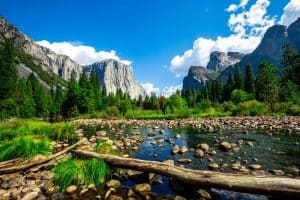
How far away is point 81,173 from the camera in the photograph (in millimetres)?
7160

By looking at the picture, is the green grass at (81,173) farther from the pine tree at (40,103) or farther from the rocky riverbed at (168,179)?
the pine tree at (40,103)

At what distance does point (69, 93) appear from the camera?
62.1 m

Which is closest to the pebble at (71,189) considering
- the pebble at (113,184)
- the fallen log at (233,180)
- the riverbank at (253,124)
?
the pebble at (113,184)

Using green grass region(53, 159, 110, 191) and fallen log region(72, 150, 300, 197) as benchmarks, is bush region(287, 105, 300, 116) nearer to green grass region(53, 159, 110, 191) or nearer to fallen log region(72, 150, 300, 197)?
fallen log region(72, 150, 300, 197)

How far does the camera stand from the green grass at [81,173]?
7009 mm

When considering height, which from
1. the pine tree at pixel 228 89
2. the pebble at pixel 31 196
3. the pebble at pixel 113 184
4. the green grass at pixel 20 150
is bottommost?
the pebble at pixel 31 196

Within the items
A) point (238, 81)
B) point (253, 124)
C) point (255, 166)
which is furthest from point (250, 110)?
point (238, 81)

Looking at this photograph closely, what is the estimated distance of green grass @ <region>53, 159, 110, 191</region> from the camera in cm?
701

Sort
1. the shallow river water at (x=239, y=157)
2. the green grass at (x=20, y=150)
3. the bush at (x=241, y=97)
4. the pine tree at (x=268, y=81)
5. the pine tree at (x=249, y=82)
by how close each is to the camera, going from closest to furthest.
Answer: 1. the shallow river water at (x=239, y=157)
2. the green grass at (x=20, y=150)
3. the pine tree at (x=268, y=81)
4. the bush at (x=241, y=97)
5. the pine tree at (x=249, y=82)

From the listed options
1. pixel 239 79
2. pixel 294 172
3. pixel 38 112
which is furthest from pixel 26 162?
pixel 239 79

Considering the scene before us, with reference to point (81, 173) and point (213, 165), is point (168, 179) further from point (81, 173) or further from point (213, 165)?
point (81, 173)

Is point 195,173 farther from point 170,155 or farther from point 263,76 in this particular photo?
point 263,76

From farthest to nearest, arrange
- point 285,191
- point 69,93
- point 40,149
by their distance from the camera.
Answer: point 69,93, point 40,149, point 285,191

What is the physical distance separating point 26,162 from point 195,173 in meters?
6.10
